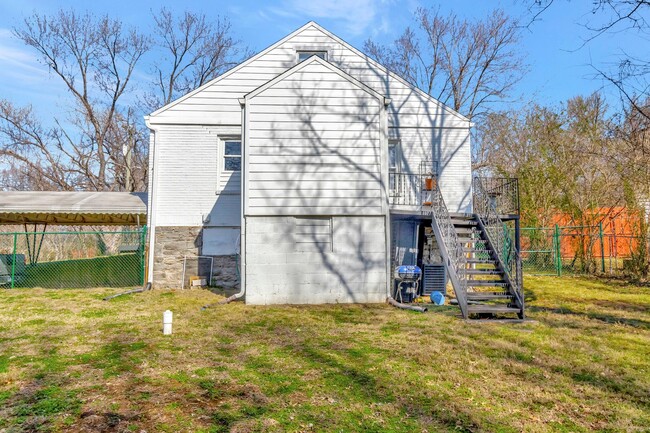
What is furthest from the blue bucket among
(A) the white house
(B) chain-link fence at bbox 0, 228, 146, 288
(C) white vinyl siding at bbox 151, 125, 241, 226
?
(B) chain-link fence at bbox 0, 228, 146, 288

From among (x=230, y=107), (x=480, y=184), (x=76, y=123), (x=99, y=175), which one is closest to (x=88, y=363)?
(x=230, y=107)

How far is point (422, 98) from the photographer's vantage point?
12.1 meters

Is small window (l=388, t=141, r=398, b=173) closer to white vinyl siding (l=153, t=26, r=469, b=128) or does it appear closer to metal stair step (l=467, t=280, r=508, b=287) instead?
white vinyl siding (l=153, t=26, r=469, b=128)

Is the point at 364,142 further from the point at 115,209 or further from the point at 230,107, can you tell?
the point at 115,209

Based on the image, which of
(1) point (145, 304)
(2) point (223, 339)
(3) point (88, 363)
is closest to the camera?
(3) point (88, 363)

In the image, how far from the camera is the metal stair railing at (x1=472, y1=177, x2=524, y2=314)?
24.4 feet

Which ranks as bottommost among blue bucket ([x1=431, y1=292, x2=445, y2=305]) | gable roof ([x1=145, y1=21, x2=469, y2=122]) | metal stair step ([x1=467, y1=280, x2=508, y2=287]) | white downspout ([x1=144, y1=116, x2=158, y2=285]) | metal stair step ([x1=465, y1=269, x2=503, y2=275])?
blue bucket ([x1=431, y1=292, x2=445, y2=305])

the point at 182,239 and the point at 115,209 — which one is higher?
the point at 115,209

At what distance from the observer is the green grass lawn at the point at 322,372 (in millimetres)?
3301

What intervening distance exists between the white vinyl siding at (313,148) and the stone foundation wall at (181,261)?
332 cm

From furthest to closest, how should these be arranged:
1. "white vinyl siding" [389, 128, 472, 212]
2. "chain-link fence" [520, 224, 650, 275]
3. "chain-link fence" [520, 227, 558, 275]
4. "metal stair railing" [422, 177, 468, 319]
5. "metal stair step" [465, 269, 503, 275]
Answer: "chain-link fence" [520, 227, 558, 275], "chain-link fence" [520, 224, 650, 275], "white vinyl siding" [389, 128, 472, 212], "metal stair step" [465, 269, 503, 275], "metal stair railing" [422, 177, 468, 319]

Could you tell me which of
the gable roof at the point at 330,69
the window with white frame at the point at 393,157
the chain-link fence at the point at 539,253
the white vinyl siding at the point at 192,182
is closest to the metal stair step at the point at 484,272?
the window with white frame at the point at 393,157

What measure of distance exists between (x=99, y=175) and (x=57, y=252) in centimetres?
575

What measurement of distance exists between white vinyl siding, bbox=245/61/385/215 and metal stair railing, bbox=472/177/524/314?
2742 mm
